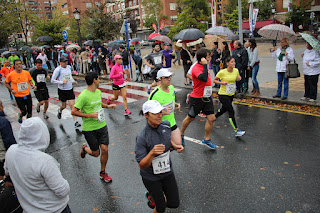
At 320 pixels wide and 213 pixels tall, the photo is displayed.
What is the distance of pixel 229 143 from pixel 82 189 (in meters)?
3.39

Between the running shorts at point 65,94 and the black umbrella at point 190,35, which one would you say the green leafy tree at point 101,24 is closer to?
the black umbrella at point 190,35

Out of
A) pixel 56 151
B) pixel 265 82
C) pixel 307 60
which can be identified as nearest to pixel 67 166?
pixel 56 151

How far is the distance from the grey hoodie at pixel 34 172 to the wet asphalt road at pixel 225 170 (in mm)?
1691

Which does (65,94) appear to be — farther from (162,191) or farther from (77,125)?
(162,191)

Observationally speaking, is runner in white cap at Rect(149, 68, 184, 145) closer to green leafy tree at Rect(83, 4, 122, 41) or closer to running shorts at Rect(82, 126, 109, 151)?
running shorts at Rect(82, 126, 109, 151)

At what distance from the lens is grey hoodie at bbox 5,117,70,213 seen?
252 centimetres

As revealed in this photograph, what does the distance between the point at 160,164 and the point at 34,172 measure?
1.34 meters

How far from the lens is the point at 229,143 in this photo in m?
6.30

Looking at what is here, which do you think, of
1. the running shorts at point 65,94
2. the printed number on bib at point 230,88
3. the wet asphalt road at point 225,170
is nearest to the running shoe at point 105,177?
the wet asphalt road at point 225,170

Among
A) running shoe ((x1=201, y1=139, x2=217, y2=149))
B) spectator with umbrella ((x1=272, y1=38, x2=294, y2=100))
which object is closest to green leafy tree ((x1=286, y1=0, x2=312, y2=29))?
spectator with umbrella ((x1=272, y1=38, x2=294, y2=100))

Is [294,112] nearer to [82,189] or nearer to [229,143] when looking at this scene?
[229,143]

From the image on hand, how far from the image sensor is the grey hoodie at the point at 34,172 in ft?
8.27

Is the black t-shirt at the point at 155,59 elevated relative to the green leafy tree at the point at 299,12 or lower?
lower

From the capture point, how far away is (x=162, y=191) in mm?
3312
